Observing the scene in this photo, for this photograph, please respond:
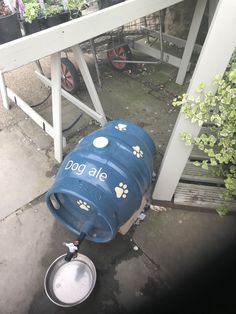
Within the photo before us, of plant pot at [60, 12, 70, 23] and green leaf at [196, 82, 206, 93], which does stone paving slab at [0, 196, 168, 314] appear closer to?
green leaf at [196, 82, 206, 93]

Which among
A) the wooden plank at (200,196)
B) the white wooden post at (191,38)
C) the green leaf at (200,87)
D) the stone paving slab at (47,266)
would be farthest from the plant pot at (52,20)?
the white wooden post at (191,38)

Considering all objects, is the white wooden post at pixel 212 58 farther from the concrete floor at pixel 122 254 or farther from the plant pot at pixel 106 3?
the plant pot at pixel 106 3

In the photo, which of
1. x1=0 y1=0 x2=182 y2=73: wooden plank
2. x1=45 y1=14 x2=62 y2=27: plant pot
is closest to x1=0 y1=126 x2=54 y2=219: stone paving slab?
x1=0 y1=0 x2=182 y2=73: wooden plank

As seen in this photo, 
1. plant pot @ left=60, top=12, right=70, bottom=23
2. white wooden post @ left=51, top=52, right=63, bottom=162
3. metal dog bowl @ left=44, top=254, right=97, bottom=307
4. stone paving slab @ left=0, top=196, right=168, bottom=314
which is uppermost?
plant pot @ left=60, top=12, right=70, bottom=23

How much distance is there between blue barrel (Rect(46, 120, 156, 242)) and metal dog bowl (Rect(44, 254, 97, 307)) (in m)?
0.19

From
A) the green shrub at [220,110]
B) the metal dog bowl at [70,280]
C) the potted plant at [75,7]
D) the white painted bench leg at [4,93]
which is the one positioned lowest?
the metal dog bowl at [70,280]

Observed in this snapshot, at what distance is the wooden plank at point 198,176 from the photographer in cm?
216

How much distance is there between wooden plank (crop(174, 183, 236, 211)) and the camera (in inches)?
83.0

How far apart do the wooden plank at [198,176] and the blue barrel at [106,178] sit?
1.64 ft

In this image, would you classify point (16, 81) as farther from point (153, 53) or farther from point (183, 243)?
point (183, 243)

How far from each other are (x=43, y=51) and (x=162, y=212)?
4.60 feet

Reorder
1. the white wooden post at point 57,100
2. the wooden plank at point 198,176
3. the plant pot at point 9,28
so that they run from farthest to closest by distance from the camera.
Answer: the wooden plank at point 198,176 < the white wooden post at point 57,100 < the plant pot at point 9,28

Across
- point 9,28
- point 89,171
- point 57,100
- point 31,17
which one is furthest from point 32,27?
point 89,171

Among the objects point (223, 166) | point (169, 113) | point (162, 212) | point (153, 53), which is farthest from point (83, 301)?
point (153, 53)
